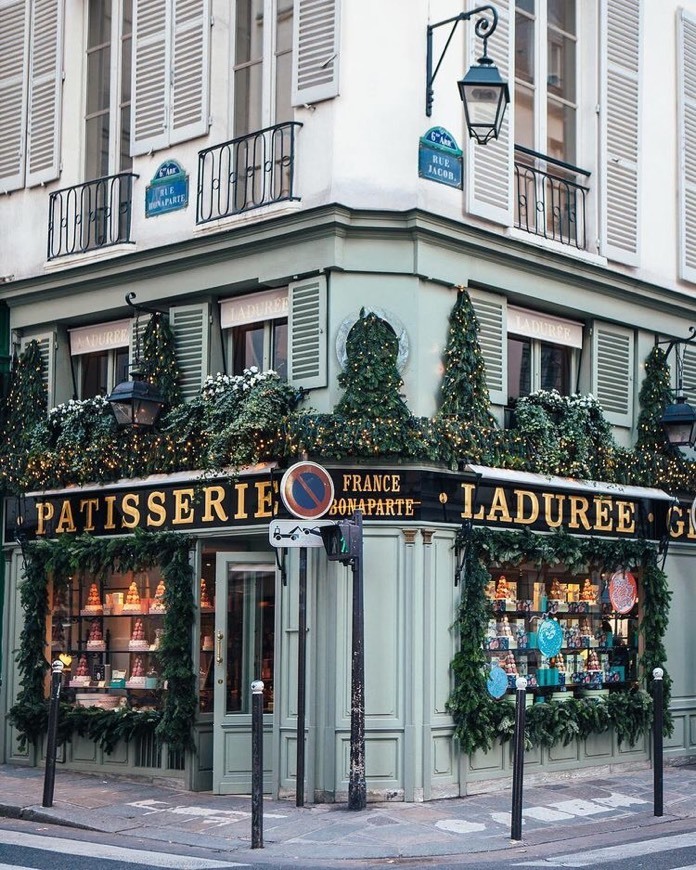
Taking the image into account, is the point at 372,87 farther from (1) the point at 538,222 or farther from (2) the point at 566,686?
(2) the point at 566,686

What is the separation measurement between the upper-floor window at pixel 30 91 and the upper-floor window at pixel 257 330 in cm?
315

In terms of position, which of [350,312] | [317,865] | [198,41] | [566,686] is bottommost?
[317,865]

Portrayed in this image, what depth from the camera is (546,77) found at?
51.9ft

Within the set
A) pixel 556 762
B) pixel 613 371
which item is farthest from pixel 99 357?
pixel 556 762

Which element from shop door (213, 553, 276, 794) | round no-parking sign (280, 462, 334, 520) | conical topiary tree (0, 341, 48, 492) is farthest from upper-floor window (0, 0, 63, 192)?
round no-parking sign (280, 462, 334, 520)

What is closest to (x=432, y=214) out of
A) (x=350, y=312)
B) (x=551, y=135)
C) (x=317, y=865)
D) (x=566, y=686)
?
(x=350, y=312)

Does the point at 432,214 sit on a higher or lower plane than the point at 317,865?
higher

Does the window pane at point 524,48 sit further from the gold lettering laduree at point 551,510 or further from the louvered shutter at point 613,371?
the gold lettering laduree at point 551,510

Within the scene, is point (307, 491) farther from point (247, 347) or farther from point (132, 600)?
point (132, 600)

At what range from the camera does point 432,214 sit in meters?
13.6

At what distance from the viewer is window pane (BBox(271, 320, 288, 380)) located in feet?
46.9

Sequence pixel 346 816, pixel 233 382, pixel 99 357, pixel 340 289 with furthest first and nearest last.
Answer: pixel 99 357 < pixel 233 382 < pixel 340 289 < pixel 346 816

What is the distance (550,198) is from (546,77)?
4.72 feet

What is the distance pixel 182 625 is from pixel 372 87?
576 centimetres
